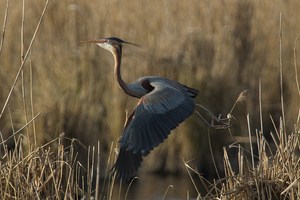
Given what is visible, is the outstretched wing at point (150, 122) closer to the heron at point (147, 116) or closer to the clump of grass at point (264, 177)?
the heron at point (147, 116)

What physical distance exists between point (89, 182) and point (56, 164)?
0.32m

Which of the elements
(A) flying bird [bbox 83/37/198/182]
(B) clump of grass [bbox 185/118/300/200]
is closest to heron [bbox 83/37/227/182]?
(A) flying bird [bbox 83/37/198/182]

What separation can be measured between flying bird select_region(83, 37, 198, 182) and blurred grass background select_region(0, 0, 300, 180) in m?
1.95

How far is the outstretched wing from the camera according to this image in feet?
17.6

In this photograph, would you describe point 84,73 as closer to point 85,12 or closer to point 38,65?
point 38,65

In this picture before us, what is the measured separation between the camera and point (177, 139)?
8.42 meters

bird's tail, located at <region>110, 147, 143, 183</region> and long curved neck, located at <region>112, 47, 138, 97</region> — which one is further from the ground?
long curved neck, located at <region>112, 47, 138, 97</region>

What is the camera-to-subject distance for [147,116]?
18.3ft

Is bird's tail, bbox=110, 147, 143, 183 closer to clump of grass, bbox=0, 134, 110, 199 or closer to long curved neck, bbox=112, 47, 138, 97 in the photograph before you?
clump of grass, bbox=0, 134, 110, 199

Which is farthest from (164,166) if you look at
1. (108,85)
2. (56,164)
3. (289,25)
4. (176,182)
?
(56,164)

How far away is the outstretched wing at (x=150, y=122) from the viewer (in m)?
5.36

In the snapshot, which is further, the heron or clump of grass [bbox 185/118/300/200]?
the heron

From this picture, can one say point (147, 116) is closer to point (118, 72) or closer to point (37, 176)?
point (118, 72)

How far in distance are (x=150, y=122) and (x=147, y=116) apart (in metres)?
0.05
